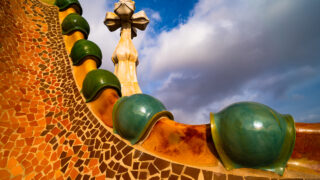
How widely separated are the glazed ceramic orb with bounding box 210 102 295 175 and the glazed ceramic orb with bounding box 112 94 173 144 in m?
1.03

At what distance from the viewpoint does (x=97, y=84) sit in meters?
3.58

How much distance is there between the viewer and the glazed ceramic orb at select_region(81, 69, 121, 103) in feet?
11.7

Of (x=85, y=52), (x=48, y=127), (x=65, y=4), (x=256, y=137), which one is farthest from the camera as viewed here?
(x=65, y=4)

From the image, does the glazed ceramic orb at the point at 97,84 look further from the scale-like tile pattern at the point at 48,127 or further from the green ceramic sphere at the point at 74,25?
the green ceramic sphere at the point at 74,25

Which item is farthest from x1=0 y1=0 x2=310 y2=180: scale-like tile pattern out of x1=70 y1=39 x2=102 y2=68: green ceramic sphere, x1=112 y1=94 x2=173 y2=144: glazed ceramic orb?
x1=70 y1=39 x2=102 y2=68: green ceramic sphere

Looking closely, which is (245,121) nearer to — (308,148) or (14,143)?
(308,148)

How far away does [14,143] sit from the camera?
10.3ft

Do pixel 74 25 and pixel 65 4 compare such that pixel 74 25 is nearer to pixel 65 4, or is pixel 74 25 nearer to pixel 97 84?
pixel 65 4

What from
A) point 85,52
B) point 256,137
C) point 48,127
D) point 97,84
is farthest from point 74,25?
point 256,137

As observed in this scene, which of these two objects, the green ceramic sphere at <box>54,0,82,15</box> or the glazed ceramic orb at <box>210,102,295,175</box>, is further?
the green ceramic sphere at <box>54,0,82,15</box>

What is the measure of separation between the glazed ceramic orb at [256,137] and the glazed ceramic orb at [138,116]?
3.38ft

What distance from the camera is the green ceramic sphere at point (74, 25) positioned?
598 centimetres

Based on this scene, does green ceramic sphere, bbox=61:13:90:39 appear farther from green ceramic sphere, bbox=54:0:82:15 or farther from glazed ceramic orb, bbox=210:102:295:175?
glazed ceramic orb, bbox=210:102:295:175

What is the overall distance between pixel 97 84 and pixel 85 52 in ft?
5.80
